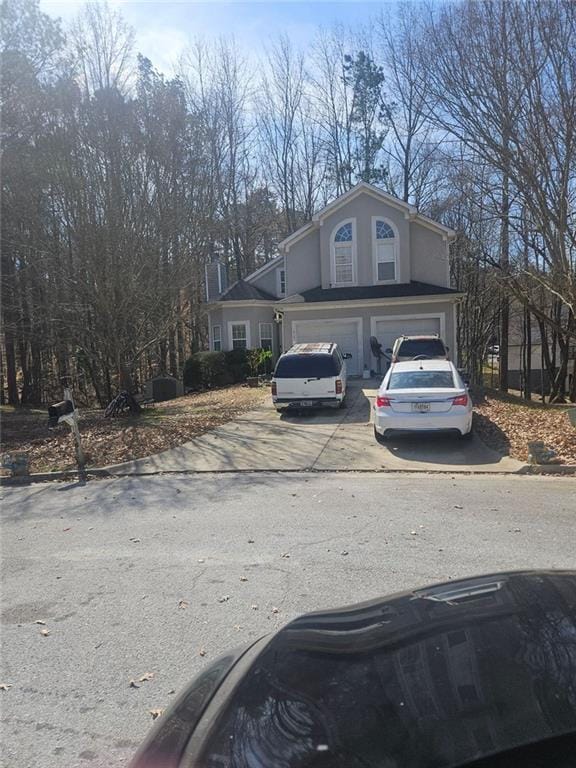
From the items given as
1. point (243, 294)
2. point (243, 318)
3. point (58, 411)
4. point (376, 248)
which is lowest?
point (58, 411)

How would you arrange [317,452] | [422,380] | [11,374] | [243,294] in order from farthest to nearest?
[243,294]
[11,374]
[422,380]
[317,452]

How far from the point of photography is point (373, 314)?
78.5 feet

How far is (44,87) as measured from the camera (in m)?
17.0

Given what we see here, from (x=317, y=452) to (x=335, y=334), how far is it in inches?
554

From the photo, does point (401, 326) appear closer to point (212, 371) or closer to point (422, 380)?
point (212, 371)

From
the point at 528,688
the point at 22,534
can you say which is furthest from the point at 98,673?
the point at 22,534

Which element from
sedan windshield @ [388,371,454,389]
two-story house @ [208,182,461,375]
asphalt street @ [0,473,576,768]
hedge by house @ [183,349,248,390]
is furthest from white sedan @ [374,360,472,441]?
hedge by house @ [183,349,248,390]

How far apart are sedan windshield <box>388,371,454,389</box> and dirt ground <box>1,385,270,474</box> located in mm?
4776

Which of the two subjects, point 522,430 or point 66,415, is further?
point 522,430

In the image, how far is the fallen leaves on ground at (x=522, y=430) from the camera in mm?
10211

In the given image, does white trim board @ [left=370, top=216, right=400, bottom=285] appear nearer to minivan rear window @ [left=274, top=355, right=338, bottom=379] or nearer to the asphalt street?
minivan rear window @ [left=274, top=355, right=338, bottom=379]

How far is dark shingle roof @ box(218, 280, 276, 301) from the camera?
2902 centimetres

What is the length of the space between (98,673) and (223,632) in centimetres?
85

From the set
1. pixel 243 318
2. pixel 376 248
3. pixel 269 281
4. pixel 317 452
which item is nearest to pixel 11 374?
pixel 243 318
